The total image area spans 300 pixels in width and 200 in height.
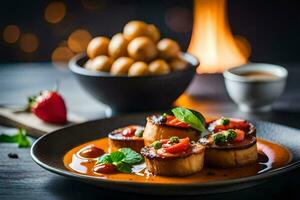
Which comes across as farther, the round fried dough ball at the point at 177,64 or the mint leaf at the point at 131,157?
Result: the round fried dough ball at the point at 177,64

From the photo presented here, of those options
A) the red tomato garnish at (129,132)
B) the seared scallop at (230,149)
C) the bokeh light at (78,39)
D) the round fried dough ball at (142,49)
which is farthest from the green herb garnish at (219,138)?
the bokeh light at (78,39)

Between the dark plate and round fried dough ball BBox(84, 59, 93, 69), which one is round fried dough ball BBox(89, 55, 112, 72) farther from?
the dark plate

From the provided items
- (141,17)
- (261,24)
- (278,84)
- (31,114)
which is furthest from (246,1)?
(31,114)

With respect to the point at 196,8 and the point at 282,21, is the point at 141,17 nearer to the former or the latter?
the point at 196,8

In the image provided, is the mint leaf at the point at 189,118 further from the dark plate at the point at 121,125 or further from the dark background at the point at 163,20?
the dark background at the point at 163,20

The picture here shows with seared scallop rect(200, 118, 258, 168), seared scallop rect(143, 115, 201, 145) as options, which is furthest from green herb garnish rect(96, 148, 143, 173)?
seared scallop rect(200, 118, 258, 168)

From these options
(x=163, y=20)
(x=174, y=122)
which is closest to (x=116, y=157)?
(x=174, y=122)
